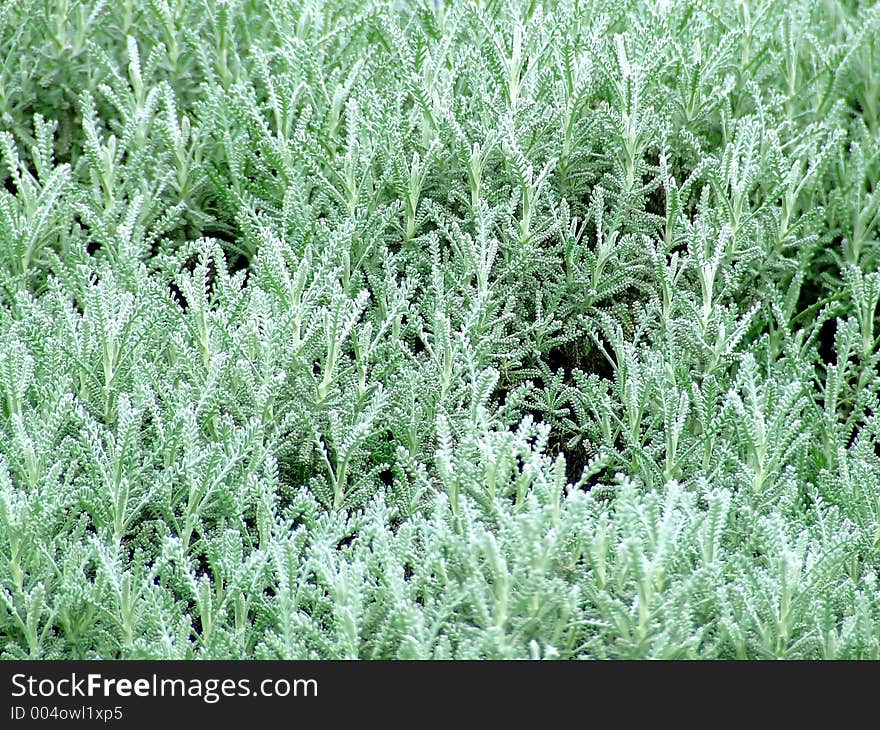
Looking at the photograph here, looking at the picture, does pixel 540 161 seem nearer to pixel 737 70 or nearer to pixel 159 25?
pixel 737 70

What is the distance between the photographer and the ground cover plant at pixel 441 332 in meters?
2.30

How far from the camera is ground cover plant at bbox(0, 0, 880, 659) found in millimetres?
2301

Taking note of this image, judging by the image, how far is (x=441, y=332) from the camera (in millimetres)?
2906

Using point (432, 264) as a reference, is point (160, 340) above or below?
below

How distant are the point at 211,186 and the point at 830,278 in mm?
2190

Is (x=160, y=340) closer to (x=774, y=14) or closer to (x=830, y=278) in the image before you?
(x=830, y=278)

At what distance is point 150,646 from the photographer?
2.21m

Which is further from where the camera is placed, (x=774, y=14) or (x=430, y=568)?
(x=774, y=14)

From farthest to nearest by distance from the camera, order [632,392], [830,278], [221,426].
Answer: [830,278]
[632,392]
[221,426]

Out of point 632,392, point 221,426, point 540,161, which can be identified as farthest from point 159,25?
point 632,392

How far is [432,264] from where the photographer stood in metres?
3.30
